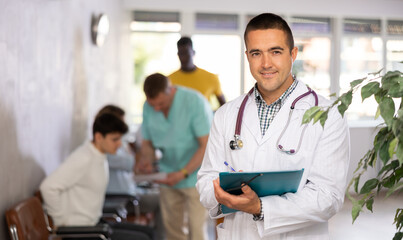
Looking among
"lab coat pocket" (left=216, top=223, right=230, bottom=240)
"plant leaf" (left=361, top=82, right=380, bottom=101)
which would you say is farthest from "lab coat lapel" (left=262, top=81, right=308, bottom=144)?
"plant leaf" (left=361, top=82, right=380, bottom=101)

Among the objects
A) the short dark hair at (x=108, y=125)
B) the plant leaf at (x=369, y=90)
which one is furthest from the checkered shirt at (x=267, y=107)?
the short dark hair at (x=108, y=125)

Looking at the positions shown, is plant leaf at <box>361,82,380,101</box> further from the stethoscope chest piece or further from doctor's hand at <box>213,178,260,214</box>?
the stethoscope chest piece

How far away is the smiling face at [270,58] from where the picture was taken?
1.98 metres

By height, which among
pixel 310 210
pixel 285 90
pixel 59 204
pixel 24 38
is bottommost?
pixel 59 204

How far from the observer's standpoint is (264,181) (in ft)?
5.94

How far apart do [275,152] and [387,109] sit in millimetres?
638

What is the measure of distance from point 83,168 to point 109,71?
125 inches

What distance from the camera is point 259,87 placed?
2098mm

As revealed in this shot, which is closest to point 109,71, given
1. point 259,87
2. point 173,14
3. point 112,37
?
point 112,37

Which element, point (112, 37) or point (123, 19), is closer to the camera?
point (112, 37)

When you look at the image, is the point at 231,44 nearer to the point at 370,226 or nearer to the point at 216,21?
the point at 216,21

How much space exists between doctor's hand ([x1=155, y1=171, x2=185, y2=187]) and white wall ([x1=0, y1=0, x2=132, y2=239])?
0.73 metres

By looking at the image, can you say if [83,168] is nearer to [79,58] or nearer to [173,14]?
[79,58]

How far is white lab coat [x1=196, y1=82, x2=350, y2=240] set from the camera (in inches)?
74.3
